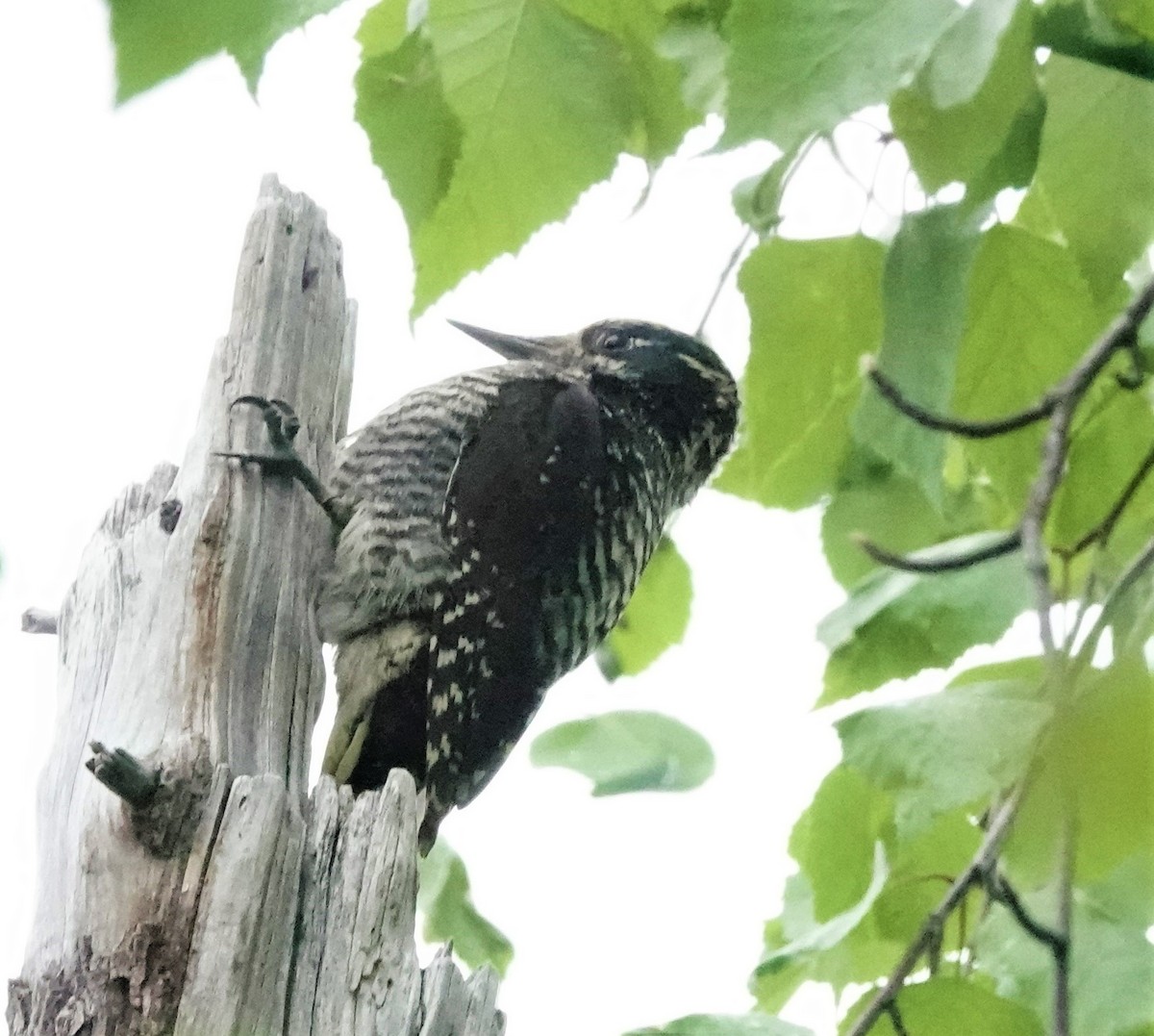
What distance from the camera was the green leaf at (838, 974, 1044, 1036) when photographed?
883mm

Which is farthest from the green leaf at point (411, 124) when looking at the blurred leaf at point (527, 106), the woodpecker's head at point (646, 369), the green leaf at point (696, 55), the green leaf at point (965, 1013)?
the woodpecker's head at point (646, 369)

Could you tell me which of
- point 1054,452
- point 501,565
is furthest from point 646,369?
point 1054,452

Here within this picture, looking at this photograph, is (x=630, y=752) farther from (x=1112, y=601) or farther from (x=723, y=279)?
(x=1112, y=601)

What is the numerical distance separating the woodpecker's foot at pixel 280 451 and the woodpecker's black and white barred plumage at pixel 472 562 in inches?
4.4

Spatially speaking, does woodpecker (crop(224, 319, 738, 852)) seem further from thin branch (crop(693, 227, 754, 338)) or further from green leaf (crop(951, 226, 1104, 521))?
green leaf (crop(951, 226, 1104, 521))

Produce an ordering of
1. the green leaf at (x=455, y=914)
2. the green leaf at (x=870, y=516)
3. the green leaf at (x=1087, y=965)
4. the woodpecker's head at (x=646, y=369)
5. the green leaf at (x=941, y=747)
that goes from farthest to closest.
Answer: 1. the woodpecker's head at (x=646, y=369)
2. the green leaf at (x=455, y=914)
3. the green leaf at (x=870, y=516)
4. the green leaf at (x=1087, y=965)
5. the green leaf at (x=941, y=747)

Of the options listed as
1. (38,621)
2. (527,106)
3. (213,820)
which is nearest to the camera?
(527,106)

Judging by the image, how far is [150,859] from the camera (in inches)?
41.6

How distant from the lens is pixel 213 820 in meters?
1.07

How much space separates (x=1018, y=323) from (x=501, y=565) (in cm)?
87

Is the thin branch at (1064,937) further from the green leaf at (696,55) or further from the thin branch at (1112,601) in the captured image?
the green leaf at (696,55)

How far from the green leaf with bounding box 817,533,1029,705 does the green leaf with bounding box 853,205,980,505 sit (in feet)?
0.78

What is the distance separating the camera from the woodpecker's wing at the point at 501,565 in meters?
1.60

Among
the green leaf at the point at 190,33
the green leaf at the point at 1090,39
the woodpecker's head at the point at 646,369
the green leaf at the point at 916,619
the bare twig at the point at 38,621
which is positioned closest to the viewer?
the green leaf at the point at 190,33
